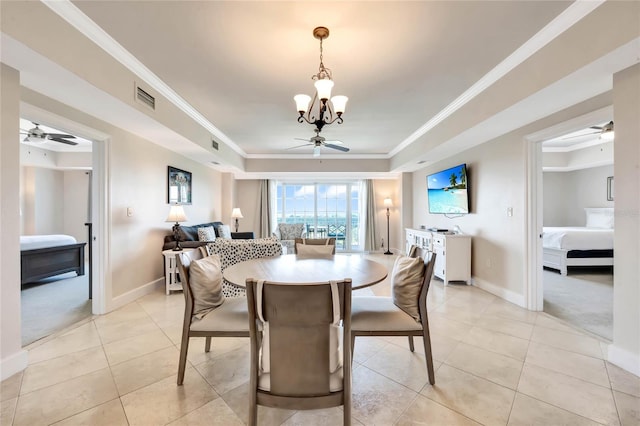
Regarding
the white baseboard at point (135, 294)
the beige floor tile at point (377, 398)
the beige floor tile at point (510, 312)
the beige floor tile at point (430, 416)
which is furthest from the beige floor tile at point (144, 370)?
the beige floor tile at point (510, 312)

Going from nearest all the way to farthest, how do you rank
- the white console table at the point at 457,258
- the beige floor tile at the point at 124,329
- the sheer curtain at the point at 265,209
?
the beige floor tile at the point at 124,329, the white console table at the point at 457,258, the sheer curtain at the point at 265,209

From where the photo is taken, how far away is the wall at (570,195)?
6648 millimetres

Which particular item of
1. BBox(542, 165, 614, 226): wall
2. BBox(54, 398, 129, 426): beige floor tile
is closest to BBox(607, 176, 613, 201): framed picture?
BBox(542, 165, 614, 226): wall

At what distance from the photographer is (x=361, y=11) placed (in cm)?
190

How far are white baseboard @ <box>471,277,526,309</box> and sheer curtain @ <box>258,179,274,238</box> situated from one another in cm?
497

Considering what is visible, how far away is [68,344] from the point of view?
2387 mm

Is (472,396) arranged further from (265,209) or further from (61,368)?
(265,209)

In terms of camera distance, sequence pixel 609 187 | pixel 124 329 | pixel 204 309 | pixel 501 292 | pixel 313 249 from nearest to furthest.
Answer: pixel 204 309
pixel 124 329
pixel 313 249
pixel 501 292
pixel 609 187

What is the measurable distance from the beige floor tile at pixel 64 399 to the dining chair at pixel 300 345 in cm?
116

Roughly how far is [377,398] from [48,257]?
17.3 ft

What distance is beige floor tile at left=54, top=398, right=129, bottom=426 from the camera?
1494mm

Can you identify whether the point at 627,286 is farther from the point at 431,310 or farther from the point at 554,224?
the point at 554,224

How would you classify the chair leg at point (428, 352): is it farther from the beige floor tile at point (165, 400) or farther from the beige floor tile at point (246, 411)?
the beige floor tile at point (165, 400)

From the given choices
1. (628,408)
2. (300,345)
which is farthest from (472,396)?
(300,345)
